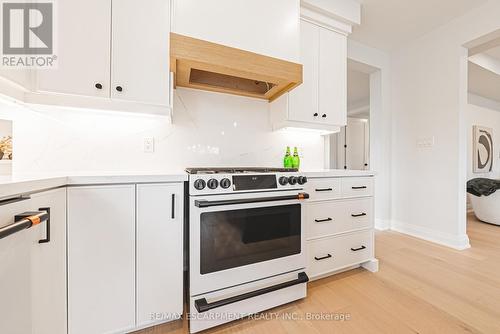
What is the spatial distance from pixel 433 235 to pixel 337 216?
197cm

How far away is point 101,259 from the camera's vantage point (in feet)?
3.70

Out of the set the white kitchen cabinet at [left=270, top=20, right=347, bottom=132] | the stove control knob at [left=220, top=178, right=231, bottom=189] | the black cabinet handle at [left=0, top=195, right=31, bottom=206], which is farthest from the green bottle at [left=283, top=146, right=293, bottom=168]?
the black cabinet handle at [left=0, top=195, right=31, bottom=206]

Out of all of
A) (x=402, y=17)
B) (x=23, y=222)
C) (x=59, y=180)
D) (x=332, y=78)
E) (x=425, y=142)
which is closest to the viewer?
(x=23, y=222)

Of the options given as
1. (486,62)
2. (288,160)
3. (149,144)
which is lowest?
Result: (288,160)

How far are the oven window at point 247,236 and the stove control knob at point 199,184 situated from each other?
0.16 m

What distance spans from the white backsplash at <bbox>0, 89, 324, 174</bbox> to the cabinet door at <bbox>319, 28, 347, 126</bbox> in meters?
0.33

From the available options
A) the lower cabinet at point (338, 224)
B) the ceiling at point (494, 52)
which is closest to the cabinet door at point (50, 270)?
the lower cabinet at point (338, 224)

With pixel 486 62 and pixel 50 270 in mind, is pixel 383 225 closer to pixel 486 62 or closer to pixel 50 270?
pixel 486 62

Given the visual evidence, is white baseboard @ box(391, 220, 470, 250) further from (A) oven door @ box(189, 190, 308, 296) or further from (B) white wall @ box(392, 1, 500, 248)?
(A) oven door @ box(189, 190, 308, 296)

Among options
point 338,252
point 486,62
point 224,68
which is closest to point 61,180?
point 224,68

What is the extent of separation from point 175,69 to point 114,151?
2.57ft

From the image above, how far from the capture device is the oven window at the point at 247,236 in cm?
130

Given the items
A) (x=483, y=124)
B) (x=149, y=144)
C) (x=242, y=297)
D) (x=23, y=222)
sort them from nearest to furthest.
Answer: (x=23, y=222)
(x=242, y=297)
(x=149, y=144)
(x=483, y=124)

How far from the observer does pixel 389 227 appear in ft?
10.9
